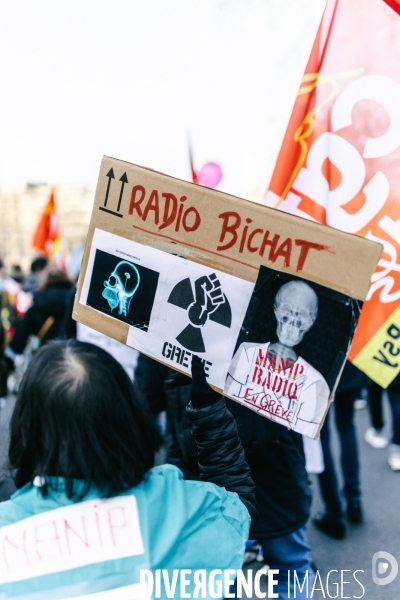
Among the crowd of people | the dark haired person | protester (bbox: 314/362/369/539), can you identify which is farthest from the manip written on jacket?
protester (bbox: 314/362/369/539)

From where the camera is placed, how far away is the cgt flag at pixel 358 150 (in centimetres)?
162

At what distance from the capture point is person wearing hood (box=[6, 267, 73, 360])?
147 inches

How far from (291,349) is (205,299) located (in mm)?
261

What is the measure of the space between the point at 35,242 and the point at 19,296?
0.76m

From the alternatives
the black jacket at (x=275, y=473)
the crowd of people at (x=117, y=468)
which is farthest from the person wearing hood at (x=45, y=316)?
the crowd of people at (x=117, y=468)

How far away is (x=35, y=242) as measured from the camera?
6.76m

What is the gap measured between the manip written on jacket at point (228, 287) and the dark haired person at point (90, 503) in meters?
0.29

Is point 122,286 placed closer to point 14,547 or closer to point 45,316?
point 14,547

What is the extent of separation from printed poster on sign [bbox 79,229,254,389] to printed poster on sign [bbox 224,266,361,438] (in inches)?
1.7

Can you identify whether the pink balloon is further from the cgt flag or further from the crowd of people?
the crowd of people

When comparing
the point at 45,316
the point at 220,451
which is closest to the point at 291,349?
the point at 220,451

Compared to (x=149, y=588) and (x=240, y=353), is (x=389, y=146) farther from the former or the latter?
(x=149, y=588)

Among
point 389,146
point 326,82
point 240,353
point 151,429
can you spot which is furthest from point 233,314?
point 326,82

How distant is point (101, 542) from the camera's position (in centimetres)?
106
